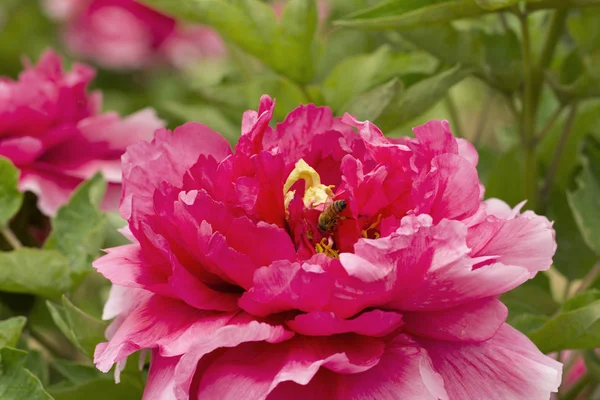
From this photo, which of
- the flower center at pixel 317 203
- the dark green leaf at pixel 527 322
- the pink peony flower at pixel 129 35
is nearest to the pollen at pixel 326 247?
the flower center at pixel 317 203

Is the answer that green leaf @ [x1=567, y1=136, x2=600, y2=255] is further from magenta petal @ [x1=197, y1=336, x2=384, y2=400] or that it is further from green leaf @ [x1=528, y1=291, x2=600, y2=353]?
magenta petal @ [x1=197, y1=336, x2=384, y2=400]

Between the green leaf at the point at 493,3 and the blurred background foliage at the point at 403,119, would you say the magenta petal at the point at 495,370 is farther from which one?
the green leaf at the point at 493,3

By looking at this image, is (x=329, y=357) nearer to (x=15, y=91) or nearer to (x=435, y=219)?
(x=435, y=219)

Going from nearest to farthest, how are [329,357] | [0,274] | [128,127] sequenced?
[329,357] → [0,274] → [128,127]

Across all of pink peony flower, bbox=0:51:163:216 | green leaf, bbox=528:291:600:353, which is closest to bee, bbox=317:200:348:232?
green leaf, bbox=528:291:600:353

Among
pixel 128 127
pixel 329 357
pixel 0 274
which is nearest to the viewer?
pixel 329 357

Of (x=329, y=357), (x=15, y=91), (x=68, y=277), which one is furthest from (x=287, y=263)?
(x=15, y=91)
